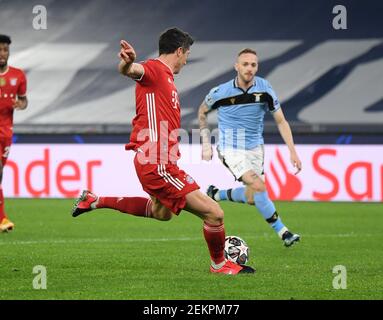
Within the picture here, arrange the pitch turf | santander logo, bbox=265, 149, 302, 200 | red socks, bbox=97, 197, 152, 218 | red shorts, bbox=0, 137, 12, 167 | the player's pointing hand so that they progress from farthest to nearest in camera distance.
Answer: santander logo, bbox=265, 149, 302, 200 → red shorts, bbox=0, 137, 12, 167 → red socks, bbox=97, 197, 152, 218 → the pitch turf → the player's pointing hand

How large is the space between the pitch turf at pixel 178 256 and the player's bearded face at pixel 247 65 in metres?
1.80

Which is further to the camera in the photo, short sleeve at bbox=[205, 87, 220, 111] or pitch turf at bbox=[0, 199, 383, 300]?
short sleeve at bbox=[205, 87, 220, 111]

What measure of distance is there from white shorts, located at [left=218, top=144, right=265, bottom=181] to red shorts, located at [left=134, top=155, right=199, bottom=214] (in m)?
3.23

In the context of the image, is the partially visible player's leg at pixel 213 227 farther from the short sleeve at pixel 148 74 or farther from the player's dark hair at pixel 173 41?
the player's dark hair at pixel 173 41

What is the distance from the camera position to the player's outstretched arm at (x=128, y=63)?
23.8 feet

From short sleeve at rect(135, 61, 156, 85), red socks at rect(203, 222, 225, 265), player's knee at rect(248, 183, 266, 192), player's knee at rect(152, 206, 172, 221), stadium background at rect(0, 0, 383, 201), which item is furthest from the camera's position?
stadium background at rect(0, 0, 383, 201)

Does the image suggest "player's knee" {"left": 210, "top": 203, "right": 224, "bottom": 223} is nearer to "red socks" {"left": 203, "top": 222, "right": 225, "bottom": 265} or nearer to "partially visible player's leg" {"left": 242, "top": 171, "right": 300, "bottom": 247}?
"red socks" {"left": 203, "top": 222, "right": 225, "bottom": 265}

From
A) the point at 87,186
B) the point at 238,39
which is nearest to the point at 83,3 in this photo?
the point at 238,39

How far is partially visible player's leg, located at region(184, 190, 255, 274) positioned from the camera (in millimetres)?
8086

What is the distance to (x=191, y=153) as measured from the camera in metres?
17.5

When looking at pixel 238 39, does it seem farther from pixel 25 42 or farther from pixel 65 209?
pixel 65 209

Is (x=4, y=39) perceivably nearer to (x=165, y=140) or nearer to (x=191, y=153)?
(x=165, y=140)

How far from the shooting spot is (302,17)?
22391 millimetres

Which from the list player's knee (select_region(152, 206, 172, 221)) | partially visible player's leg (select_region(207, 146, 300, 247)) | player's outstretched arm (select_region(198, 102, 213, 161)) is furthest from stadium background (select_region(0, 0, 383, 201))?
player's knee (select_region(152, 206, 172, 221))
